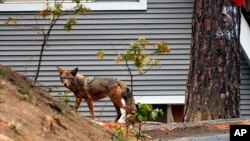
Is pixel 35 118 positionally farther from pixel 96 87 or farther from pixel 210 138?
pixel 96 87

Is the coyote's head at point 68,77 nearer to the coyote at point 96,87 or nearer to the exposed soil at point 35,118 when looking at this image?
the coyote at point 96,87

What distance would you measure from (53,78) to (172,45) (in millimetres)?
2499

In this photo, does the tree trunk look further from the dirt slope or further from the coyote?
the dirt slope

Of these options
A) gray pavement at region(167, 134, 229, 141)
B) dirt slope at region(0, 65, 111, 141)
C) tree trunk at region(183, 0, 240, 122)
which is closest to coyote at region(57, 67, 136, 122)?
tree trunk at region(183, 0, 240, 122)

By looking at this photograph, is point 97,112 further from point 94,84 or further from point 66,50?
point 94,84

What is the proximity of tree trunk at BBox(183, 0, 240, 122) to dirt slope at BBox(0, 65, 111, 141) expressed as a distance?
366cm

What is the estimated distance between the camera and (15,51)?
16297mm

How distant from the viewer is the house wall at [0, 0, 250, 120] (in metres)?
16.1

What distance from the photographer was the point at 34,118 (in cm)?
655

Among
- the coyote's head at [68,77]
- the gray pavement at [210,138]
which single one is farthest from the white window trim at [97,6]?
the gray pavement at [210,138]

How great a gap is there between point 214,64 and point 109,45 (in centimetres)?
474

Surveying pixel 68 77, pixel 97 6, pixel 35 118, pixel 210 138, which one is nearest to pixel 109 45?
pixel 97 6

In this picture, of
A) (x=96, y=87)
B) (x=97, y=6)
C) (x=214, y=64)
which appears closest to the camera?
(x=214, y=64)

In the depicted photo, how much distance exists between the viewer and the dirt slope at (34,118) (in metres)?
6.14
